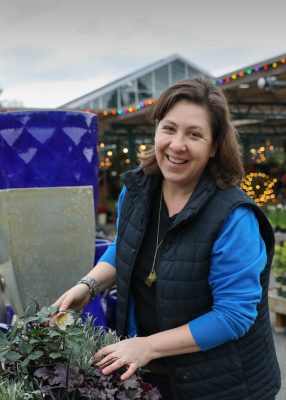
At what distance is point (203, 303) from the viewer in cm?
124

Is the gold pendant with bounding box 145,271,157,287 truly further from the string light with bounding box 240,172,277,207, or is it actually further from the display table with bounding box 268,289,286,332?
the string light with bounding box 240,172,277,207

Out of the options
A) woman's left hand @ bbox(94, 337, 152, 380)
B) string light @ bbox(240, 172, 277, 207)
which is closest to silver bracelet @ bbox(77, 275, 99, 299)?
woman's left hand @ bbox(94, 337, 152, 380)

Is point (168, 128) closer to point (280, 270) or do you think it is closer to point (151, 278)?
point (151, 278)

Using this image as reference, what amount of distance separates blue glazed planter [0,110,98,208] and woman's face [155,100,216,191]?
0.71 meters

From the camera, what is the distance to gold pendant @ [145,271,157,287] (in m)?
1.33

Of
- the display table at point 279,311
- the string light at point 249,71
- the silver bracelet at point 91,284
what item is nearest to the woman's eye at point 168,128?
the silver bracelet at point 91,284

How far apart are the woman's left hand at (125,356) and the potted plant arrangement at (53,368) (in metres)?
0.02

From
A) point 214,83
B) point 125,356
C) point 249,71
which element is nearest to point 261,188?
point 249,71

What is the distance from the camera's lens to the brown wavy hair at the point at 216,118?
126 cm

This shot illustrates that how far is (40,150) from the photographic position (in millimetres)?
1906

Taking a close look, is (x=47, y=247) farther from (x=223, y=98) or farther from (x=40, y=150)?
(x=223, y=98)

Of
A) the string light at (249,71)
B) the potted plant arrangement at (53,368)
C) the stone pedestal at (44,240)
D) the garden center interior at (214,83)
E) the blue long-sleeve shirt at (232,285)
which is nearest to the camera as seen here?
the potted plant arrangement at (53,368)

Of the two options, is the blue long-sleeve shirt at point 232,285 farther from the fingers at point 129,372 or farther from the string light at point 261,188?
the string light at point 261,188

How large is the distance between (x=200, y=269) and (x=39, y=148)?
0.96 m
